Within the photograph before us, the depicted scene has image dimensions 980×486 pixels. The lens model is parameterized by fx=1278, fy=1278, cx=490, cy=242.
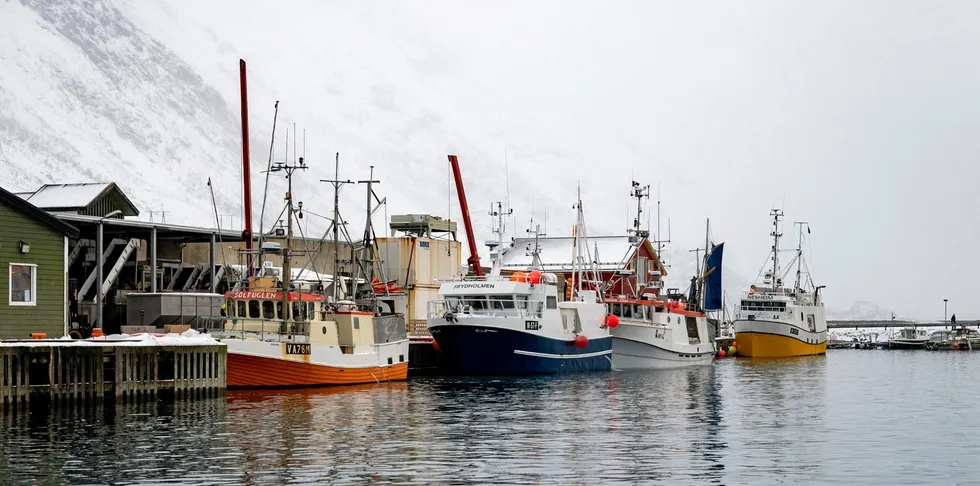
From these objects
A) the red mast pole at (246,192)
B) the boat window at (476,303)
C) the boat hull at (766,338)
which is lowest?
the boat hull at (766,338)

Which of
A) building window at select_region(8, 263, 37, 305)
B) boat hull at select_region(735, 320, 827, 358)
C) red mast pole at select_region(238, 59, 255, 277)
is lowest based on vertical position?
boat hull at select_region(735, 320, 827, 358)

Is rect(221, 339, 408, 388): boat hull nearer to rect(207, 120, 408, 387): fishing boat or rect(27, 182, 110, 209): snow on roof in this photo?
rect(207, 120, 408, 387): fishing boat

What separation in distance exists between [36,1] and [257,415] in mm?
177127

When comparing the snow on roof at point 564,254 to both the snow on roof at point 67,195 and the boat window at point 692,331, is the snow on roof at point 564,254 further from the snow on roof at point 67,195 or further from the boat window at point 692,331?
the snow on roof at point 67,195

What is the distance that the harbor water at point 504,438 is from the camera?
2511cm

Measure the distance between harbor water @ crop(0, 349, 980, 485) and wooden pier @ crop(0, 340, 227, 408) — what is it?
1.37m

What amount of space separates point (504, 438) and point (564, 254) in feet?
205

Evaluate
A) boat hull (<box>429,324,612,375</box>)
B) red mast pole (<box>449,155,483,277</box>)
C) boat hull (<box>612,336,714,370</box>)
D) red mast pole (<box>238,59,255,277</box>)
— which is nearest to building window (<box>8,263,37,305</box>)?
red mast pole (<box>238,59,255,277</box>)

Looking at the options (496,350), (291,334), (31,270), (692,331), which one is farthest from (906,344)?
(31,270)

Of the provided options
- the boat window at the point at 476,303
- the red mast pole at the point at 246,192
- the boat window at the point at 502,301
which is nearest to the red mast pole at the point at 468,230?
the boat window at the point at 476,303

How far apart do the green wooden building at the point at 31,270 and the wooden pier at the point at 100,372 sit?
4.74m

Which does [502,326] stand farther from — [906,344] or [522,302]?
[906,344]

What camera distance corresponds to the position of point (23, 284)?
42125 millimetres

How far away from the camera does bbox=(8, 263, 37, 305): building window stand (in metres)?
41.8
